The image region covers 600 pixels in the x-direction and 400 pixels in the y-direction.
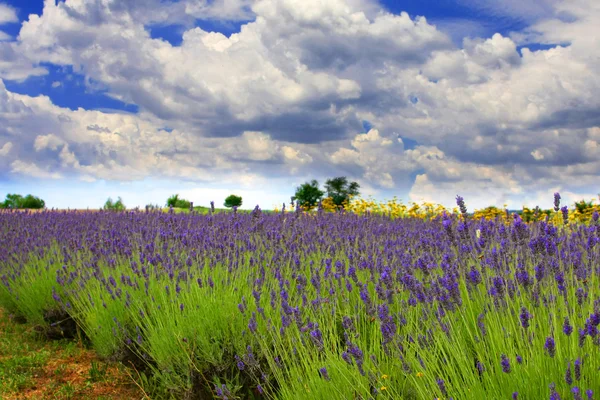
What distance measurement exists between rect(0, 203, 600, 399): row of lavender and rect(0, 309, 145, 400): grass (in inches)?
9.2

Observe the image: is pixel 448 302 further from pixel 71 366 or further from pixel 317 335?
pixel 71 366

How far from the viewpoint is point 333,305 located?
330 cm

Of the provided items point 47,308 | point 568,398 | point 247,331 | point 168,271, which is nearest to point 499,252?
point 568,398

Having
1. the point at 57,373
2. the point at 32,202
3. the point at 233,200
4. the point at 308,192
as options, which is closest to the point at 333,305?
the point at 57,373

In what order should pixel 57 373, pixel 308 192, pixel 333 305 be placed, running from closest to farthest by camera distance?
pixel 333 305 < pixel 57 373 < pixel 308 192

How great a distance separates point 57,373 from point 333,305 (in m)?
2.88

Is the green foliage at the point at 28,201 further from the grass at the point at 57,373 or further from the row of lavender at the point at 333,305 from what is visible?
the grass at the point at 57,373

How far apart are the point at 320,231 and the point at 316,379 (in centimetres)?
343

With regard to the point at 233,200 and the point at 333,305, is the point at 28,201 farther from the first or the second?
the point at 333,305

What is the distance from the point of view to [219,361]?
348 centimetres

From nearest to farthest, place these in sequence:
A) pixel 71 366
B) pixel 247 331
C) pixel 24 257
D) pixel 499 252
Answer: pixel 499 252
pixel 247 331
pixel 71 366
pixel 24 257

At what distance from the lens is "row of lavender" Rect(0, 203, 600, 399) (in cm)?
232

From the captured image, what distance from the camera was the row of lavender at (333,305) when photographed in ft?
7.61

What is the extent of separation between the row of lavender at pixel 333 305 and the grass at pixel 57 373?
233mm
